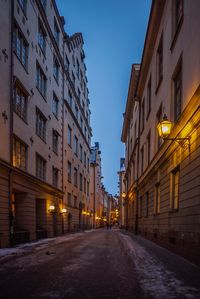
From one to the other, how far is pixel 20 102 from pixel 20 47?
3.08m

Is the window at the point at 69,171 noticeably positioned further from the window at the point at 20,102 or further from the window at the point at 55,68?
Answer: the window at the point at 20,102

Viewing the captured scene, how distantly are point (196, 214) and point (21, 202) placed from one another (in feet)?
41.9

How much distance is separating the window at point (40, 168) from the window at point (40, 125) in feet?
4.96

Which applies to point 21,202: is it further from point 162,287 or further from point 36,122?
point 162,287

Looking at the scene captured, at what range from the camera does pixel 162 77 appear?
17109mm

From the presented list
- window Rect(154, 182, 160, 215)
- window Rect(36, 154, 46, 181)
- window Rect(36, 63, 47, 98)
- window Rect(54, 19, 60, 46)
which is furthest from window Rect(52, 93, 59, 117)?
window Rect(154, 182, 160, 215)

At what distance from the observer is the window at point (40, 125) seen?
2303 cm

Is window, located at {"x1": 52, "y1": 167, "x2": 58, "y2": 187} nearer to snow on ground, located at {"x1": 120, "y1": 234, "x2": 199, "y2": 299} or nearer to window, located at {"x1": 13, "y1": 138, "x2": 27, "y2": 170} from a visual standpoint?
window, located at {"x1": 13, "y1": 138, "x2": 27, "y2": 170}

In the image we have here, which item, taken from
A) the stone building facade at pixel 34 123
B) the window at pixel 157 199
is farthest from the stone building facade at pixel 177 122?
the stone building facade at pixel 34 123

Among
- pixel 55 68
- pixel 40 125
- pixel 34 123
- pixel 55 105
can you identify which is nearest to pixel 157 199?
pixel 34 123

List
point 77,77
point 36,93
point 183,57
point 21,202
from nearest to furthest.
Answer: point 183,57
point 21,202
point 36,93
point 77,77

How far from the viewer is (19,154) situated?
62.2ft

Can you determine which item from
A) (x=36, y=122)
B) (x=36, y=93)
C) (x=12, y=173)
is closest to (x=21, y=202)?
(x=12, y=173)

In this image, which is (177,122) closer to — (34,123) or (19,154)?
(19,154)
